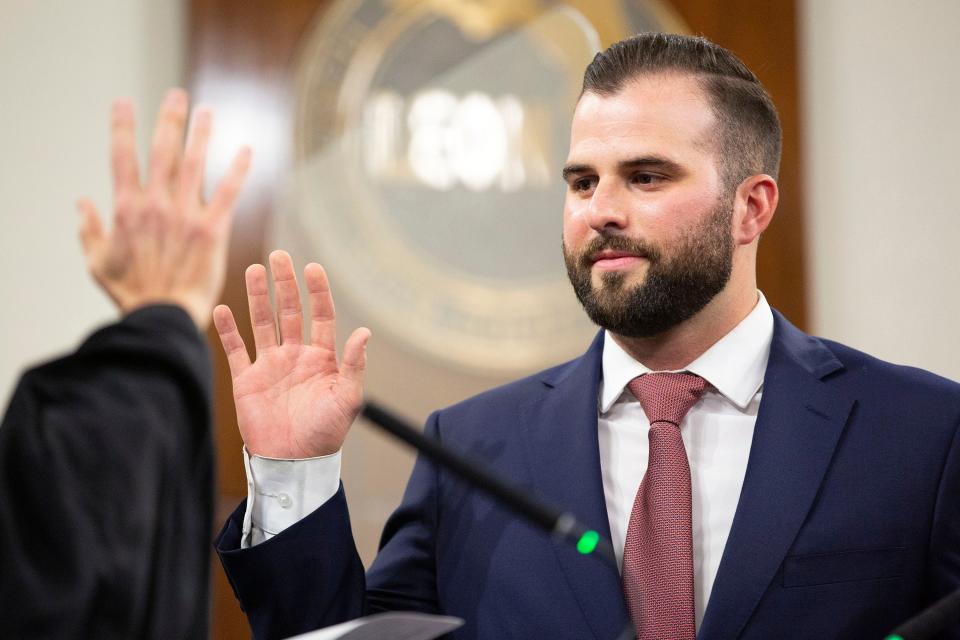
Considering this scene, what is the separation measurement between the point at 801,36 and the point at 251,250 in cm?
155

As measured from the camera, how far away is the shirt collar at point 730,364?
1.61 meters

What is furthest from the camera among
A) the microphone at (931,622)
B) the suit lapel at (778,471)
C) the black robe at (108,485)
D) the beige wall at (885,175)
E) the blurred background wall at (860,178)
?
the beige wall at (885,175)

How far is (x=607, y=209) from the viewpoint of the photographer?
5.16 feet

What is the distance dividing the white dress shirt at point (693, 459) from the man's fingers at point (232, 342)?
0.12 m

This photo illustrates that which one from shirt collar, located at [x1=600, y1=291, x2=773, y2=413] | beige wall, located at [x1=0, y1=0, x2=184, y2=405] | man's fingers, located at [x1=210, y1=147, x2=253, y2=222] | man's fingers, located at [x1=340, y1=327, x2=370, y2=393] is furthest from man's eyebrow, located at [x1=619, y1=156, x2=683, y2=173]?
beige wall, located at [x1=0, y1=0, x2=184, y2=405]

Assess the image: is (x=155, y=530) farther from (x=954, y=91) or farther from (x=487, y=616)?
(x=954, y=91)

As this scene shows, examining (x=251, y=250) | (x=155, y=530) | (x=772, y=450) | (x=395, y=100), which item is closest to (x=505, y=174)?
(x=395, y=100)

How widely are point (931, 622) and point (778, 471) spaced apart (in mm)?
398

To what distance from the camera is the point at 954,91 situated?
9.82 feet

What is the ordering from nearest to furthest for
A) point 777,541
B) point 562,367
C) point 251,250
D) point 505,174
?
point 777,541 → point 562,367 → point 251,250 → point 505,174

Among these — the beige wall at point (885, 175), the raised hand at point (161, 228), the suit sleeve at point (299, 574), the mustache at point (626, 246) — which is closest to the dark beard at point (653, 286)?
the mustache at point (626, 246)

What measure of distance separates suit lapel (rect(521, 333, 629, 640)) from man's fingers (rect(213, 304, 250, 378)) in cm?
43

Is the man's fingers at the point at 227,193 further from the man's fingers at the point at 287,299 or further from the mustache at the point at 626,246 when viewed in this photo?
the mustache at the point at 626,246

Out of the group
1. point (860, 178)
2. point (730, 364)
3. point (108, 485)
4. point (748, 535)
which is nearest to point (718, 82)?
point (730, 364)
